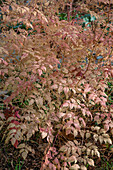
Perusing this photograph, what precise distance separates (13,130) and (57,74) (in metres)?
0.71

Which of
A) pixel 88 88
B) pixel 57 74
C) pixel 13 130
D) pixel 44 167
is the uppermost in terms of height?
pixel 57 74

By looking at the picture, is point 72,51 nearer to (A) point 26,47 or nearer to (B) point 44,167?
(A) point 26,47

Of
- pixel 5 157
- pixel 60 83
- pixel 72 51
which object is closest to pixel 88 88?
pixel 60 83

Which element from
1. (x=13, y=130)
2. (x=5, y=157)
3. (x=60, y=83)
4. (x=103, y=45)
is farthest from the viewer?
(x=103, y=45)

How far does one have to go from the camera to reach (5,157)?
204 cm

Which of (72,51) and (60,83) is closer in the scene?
(60,83)

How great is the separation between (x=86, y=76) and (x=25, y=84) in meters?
0.76

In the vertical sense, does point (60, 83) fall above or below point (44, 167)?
above

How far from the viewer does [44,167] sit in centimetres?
167

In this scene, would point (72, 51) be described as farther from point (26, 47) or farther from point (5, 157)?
point (5, 157)

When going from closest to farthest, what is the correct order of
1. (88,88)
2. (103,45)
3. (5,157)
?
(88,88) → (5,157) → (103,45)

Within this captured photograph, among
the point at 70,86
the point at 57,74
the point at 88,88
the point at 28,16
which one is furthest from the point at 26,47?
the point at 88,88

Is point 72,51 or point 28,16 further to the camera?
point 72,51

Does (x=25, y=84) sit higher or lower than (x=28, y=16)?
lower
